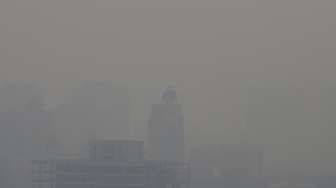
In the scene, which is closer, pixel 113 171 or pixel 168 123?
pixel 113 171

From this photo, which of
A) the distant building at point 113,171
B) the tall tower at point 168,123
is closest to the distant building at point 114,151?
the distant building at point 113,171

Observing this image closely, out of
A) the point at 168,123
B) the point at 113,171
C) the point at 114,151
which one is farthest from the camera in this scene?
the point at 168,123

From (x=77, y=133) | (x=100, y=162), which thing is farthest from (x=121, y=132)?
(x=100, y=162)

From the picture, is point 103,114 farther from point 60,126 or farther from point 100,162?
point 100,162

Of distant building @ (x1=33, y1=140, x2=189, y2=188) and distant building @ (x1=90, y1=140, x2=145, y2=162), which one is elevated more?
distant building @ (x1=90, y1=140, x2=145, y2=162)

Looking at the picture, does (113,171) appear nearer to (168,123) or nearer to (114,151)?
(114,151)

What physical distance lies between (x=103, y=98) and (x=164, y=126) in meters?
6.97

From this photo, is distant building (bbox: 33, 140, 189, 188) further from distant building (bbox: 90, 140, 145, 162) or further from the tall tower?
the tall tower

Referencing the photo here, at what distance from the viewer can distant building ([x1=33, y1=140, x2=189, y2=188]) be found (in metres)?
25.9

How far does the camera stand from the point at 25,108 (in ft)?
141

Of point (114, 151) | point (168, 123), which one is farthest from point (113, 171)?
point (168, 123)

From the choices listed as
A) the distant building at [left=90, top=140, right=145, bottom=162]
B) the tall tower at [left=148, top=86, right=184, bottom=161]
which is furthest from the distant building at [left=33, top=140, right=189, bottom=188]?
the tall tower at [left=148, top=86, right=184, bottom=161]

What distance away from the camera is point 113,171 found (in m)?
26.3

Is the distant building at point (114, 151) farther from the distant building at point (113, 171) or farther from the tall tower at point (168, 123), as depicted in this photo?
the tall tower at point (168, 123)
